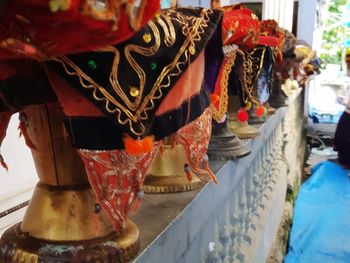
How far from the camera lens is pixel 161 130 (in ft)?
1.29

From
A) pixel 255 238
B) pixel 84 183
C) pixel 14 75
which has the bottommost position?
pixel 255 238

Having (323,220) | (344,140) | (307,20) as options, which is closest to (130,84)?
(323,220)

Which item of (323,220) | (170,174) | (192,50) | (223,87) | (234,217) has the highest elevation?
(192,50)

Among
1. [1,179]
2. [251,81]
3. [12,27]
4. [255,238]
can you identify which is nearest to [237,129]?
[251,81]

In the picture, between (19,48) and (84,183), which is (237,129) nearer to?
(84,183)

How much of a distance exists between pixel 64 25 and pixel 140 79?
0.33 feet

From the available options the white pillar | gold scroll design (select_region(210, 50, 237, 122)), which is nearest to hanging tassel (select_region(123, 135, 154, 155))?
gold scroll design (select_region(210, 50, 237, 122))

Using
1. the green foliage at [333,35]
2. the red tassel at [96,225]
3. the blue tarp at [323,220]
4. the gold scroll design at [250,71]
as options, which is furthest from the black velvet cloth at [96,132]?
the green foliage at [333,35]

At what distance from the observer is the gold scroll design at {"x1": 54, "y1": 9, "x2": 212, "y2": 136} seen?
0.34 metres

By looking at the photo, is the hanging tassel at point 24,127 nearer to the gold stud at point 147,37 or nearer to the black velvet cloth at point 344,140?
the gold stud at point 147,37

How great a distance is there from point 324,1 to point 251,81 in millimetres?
2770

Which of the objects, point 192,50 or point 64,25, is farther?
point 192,50

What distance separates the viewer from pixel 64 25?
27 cm

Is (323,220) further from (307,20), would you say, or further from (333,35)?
(333,35)
